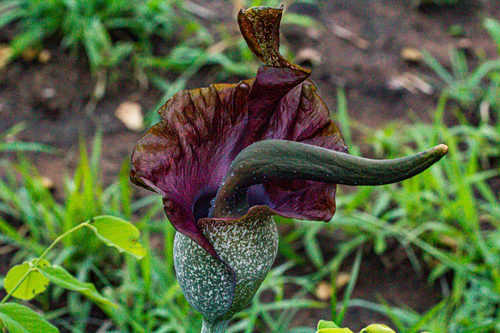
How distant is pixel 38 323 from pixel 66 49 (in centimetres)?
194

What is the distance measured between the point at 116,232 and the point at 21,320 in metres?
0.15

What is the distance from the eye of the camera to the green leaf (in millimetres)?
662

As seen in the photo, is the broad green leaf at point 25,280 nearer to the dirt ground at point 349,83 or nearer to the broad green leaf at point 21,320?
the broad green leaf at point 21,320

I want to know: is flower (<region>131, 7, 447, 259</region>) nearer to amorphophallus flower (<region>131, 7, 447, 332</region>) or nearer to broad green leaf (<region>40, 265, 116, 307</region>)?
amorphophallus flower (<region>131, 7, 447, 332</region>)

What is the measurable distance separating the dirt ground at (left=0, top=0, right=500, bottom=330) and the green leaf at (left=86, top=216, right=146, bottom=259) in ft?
2.86

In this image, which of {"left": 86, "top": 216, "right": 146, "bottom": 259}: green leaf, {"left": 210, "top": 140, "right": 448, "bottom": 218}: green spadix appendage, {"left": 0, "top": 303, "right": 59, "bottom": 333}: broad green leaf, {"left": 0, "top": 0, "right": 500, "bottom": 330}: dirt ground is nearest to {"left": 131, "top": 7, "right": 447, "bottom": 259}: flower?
{"left": 210, "top": 140, "right": 448, "bottom": 218}: green spadix appendage

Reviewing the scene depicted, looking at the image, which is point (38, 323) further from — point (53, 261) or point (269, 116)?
point (53, 261)

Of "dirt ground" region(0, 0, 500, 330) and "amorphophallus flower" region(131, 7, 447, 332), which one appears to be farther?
"dirt ground" region(0, 0, 500, 330)

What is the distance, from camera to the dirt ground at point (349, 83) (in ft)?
5.22

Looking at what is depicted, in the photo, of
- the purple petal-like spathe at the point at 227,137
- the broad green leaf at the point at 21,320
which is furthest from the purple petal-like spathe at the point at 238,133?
the broad green leaf at the point at 21,320

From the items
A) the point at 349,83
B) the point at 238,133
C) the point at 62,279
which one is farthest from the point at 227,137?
the point at 349,83

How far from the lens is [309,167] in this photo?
0.48 meters

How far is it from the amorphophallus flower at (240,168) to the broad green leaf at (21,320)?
18 cm

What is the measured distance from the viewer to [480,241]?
57.8 inches
